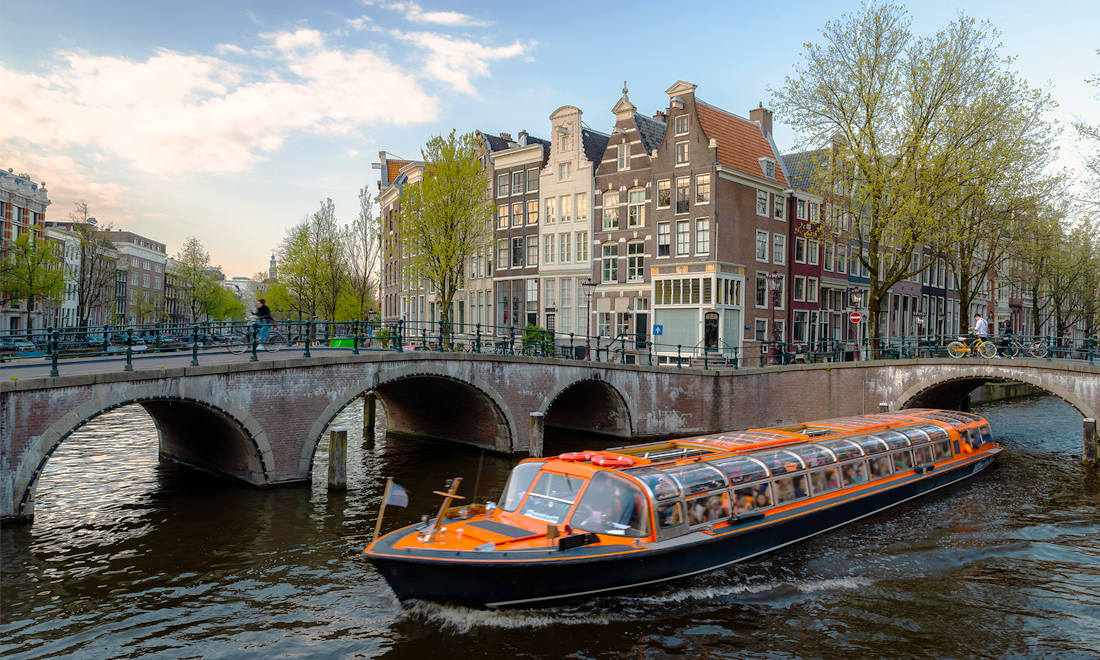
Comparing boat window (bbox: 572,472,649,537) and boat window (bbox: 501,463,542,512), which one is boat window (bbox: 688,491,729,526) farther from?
boat window (bbox: 501,463,542,512)

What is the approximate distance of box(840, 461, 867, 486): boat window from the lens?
15.9m

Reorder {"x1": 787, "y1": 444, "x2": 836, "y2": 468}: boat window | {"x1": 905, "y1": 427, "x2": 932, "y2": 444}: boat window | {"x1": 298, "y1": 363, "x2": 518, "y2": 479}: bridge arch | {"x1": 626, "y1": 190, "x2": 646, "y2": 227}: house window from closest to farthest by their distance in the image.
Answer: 1. {"x1": 787, "y1": 444, "x2": 836, "y2": 468}: boat window
2. {"x1": 905, "y1": 427, "x2": 932, "y2": 444}: boat window
3. {"x1": 298, "y1": 363, "x2": 518, "y2": 479}: bridge arch
4. {"x1": 626, "y1": 190, "x2": 646, "y2": 227}: house window

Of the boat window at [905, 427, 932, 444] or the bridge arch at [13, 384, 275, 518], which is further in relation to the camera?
the boat window at [905, 427, 932, 444]

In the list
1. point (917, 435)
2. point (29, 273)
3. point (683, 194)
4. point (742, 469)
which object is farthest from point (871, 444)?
point (29, 273)

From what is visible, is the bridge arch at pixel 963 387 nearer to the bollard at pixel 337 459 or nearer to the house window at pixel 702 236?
the house window at pixel 702 236

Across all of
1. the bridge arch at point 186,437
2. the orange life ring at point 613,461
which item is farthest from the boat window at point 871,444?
the bridge arch at point 186,437

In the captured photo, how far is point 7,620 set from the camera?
420 inches

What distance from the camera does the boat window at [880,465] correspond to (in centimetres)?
1687

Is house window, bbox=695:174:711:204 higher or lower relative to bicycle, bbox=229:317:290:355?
higher

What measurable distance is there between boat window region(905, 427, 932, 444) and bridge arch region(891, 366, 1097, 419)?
7.87 m

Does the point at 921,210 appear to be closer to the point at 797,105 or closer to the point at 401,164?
the point at 797,105

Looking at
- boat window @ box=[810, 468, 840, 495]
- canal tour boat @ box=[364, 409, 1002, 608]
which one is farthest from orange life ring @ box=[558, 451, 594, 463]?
boat window @ box=[810, 468, 840, 495]

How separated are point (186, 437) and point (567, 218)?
2653 cm

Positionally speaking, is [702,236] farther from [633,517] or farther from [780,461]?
[633,517]
